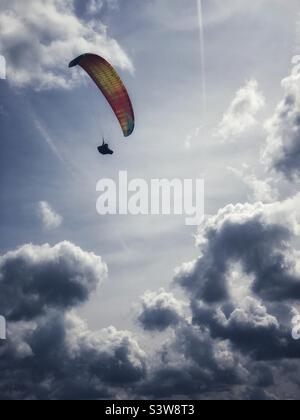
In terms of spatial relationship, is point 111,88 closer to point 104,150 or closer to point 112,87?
point 112,87

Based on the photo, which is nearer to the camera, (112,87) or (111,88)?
(112,87)

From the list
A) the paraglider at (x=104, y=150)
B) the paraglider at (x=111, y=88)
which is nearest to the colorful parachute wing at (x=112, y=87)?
the paraglider at (x=111, y=88)

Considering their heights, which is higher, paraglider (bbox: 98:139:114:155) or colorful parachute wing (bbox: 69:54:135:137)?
colorful parachute wing (bbox: 69:54:135:137)

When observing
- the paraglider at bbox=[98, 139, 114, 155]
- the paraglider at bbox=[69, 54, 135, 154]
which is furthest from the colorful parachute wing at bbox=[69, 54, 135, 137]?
the paraglider at bbox=[98, 139, 114, 155]

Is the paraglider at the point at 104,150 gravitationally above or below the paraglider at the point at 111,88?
below

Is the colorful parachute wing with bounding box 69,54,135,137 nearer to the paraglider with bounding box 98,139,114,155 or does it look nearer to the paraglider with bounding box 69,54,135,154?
the paraglider with bounding box 69,54,135,154

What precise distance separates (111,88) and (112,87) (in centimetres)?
17

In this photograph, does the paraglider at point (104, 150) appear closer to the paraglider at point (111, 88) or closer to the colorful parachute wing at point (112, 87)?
the paraglider at point (111, 88)

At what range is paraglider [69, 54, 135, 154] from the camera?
112 feet

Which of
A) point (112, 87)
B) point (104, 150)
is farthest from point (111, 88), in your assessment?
point (104, 150)

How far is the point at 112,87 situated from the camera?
35.8 m

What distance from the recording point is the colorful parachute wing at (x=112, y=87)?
3416 cm

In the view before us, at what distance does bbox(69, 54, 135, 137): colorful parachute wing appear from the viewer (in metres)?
34.2
